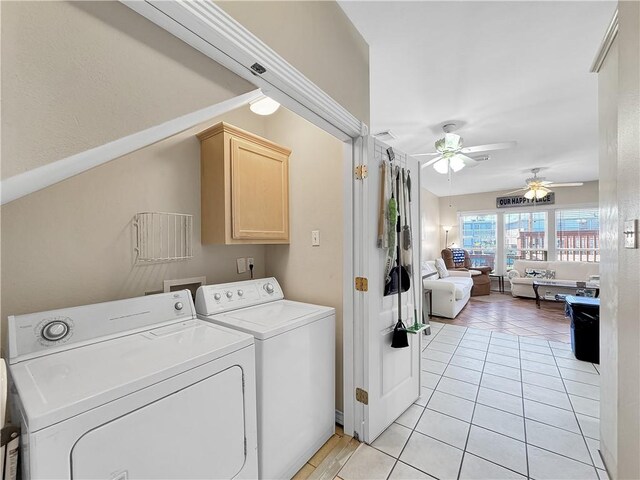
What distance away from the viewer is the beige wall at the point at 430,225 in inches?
282

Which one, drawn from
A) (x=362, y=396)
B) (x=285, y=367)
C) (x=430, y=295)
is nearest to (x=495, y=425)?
(x=362, y=396)

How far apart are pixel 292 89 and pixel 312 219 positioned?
3.21 feet

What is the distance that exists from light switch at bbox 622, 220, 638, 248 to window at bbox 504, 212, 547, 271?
7442 mm

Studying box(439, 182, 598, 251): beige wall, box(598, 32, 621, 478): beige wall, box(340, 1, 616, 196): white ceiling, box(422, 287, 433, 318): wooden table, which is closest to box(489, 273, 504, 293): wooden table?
box(439, 182, 598, 251): beige wall

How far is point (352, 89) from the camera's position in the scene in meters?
1.73

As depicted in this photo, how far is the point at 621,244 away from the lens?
3.83 ft

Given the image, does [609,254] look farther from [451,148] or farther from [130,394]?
[130,394]

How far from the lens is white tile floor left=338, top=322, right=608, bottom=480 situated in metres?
1.61

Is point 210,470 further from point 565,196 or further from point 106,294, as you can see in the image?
point 565,196

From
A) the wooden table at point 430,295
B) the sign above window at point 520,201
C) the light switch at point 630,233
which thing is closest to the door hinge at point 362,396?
the light switch at point 630,233

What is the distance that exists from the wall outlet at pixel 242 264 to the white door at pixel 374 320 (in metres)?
0.94

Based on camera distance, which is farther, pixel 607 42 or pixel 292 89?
pixel 607 42

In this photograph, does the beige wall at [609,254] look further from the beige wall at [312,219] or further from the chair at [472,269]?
the chair at [472,269]

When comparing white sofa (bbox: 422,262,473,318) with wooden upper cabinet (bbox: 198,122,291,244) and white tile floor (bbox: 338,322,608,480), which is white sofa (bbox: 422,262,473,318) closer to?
white tile floor (bbox: 338,322,608,480)
